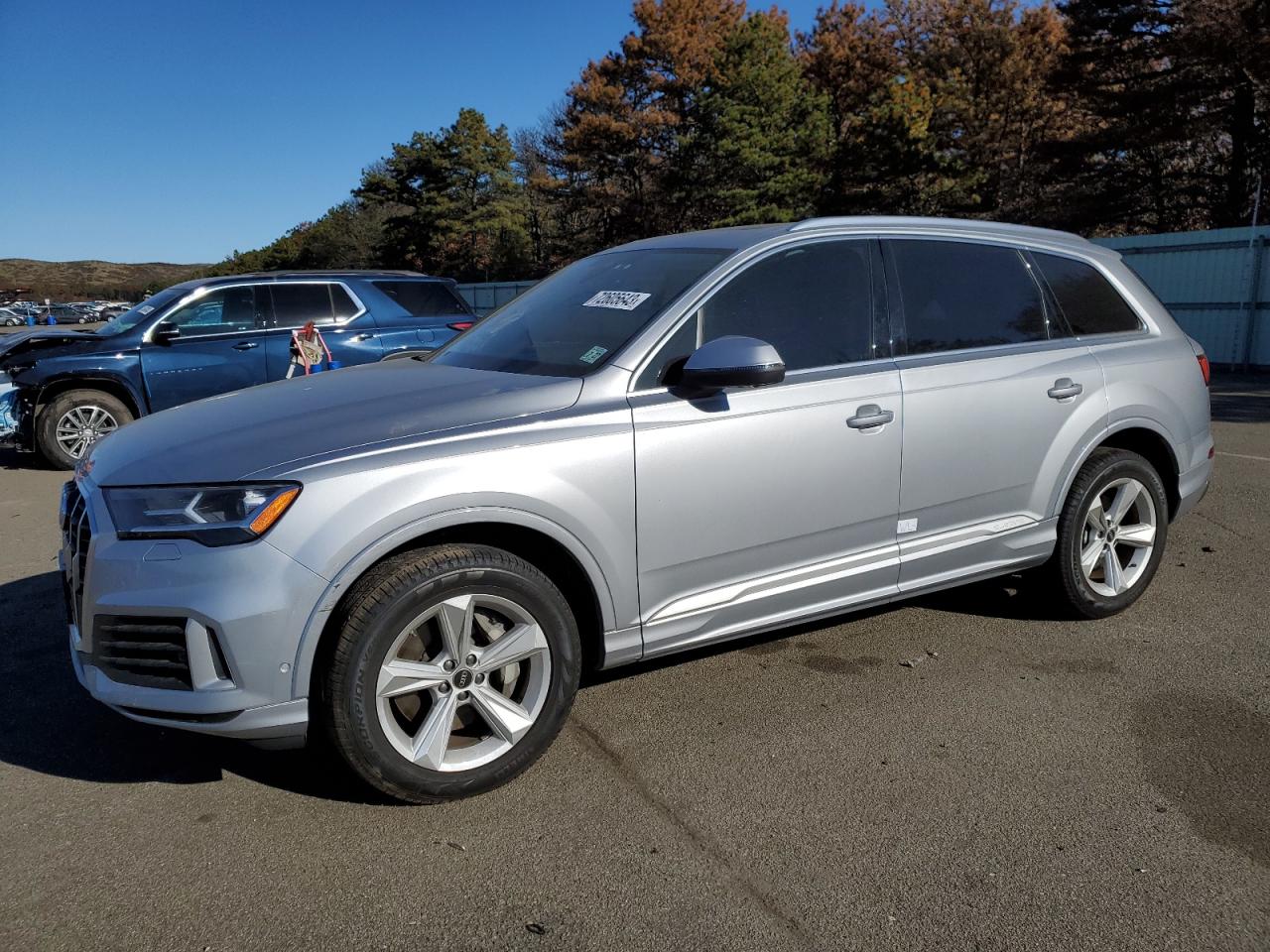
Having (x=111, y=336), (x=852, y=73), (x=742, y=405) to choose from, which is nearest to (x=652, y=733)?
(x=742, y=405)

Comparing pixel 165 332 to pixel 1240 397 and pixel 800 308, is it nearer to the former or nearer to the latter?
pixel 800 308

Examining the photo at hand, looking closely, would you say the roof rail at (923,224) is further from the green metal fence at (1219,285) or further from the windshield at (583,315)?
the green metal fence at (1219,285)

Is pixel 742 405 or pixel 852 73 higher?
pixel 852 73

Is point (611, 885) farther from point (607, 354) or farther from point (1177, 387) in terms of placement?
point (1177, 387)

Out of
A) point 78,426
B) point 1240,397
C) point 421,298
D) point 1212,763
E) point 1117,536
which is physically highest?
point 421,298

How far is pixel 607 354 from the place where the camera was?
3.41 metres

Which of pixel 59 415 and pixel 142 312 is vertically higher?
pixel 142 312

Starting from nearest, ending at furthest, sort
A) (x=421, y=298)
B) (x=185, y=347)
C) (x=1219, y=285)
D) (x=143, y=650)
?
(x=143, y=650) < (x=185, y=347) < (x=421, y=298) < (x=1219, y=285)

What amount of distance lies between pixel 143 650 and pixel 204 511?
1.40ft

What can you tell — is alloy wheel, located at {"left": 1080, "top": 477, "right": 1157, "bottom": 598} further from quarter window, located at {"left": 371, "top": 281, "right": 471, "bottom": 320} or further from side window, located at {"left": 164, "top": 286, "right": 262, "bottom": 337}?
side window, located at {"left": 164, "top": 286, "right": 262, "bottom": 337}

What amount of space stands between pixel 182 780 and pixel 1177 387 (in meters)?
4.47

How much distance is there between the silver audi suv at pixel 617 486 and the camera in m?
2.76

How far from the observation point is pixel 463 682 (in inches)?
118

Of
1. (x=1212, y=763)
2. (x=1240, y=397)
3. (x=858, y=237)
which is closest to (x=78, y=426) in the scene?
(x=858, y=237)
